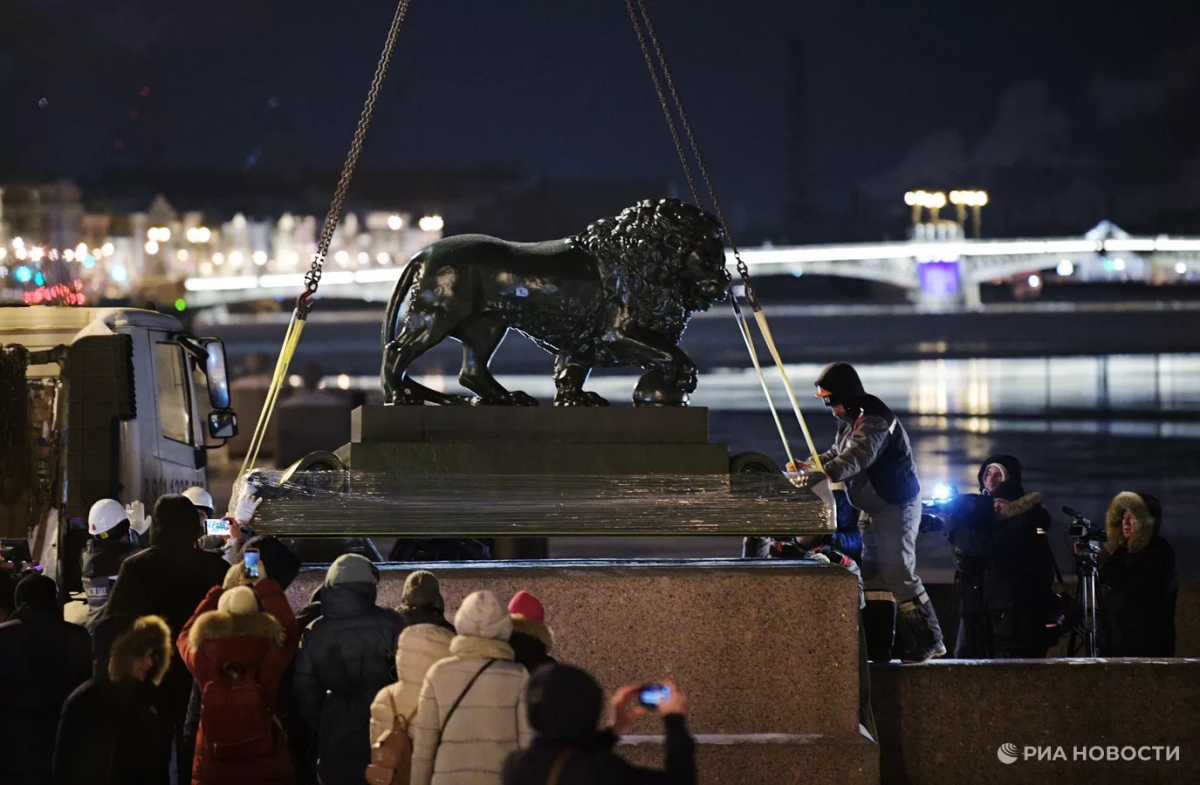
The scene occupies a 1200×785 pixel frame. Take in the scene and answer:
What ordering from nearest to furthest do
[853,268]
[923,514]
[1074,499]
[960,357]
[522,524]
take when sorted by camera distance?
[522,524] < [923,514] < [1074,499] < [960,357] < [853,268]

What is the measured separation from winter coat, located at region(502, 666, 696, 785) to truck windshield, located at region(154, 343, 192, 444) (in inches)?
350

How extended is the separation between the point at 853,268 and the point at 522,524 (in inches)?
3577

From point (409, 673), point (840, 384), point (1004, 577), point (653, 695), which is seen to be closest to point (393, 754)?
point (409, 673)

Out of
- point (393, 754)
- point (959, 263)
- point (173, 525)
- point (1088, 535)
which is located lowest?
point (393, 754)

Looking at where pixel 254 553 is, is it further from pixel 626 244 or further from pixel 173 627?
pixel 626 244

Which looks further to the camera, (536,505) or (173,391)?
(173,391)

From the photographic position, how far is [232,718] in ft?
15.2

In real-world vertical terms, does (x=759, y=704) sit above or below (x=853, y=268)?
below

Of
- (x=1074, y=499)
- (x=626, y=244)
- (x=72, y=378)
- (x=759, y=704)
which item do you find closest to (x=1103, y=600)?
(x=759, y=704)

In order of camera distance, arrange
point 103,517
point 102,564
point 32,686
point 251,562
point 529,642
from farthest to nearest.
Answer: point 103,517 → point 102,564 → point 251,562 → point 32,686 → point 529,642

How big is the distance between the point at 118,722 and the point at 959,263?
96.3 meters

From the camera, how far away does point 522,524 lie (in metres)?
5.96

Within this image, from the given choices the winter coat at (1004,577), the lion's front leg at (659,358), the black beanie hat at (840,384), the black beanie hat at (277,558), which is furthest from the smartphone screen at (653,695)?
the winter coat at (1004,577)

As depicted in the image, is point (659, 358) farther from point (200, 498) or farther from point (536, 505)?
point (200, 498)
